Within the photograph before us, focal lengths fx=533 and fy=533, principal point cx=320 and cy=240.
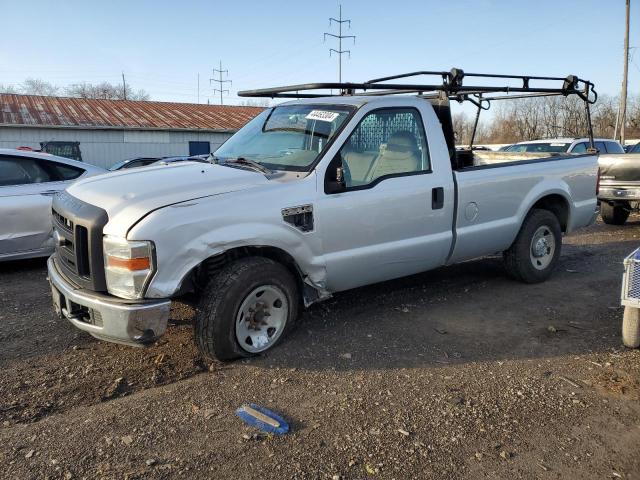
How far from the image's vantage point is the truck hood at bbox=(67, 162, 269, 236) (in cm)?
342

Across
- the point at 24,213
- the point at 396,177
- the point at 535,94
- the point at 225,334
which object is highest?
the point at 535,94

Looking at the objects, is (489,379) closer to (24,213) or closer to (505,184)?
(505,184)

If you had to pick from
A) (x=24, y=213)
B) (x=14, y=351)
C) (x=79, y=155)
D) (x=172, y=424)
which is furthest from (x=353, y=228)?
(x=79, y=155)

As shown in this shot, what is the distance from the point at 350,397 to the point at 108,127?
2553 centimetres

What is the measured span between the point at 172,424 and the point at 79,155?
2511 centimetres

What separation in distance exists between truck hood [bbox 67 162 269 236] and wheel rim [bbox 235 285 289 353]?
802 mm

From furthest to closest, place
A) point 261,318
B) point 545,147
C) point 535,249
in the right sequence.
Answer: point 545,147, point 535,249, point 261,318

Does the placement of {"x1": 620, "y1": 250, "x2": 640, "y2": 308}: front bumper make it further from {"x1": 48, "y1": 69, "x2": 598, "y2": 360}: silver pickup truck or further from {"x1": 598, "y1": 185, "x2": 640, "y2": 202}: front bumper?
{"x1": 598, "y1": 185, "x2": 640, "y2": 202}: front bumper

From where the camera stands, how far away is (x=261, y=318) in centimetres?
400

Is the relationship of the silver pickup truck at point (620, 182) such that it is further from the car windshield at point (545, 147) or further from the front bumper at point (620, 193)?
A: the car windshield at point (545, 147)

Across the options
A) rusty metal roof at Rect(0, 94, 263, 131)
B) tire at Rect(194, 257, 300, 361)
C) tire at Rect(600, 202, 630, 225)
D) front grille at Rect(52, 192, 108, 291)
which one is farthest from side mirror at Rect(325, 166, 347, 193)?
rusty metal roof at Rect(0, 94, 263, 131)

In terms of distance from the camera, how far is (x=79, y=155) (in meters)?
25.3

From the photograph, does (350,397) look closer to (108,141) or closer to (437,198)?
(437,198)

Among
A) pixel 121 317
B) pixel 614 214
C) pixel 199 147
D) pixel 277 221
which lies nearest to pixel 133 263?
pixel 121 317
